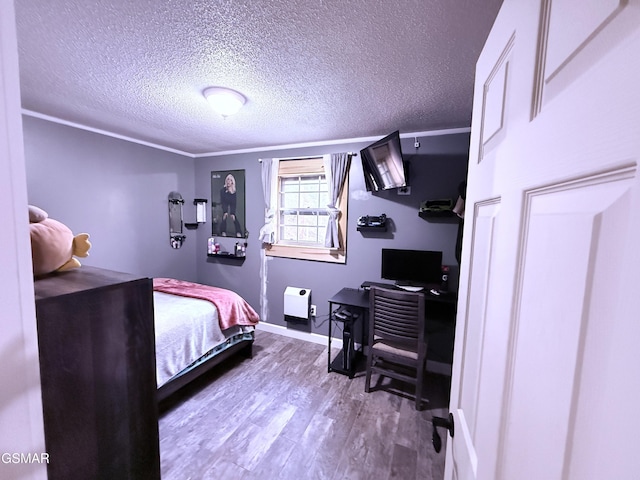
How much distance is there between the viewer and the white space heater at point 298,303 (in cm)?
328

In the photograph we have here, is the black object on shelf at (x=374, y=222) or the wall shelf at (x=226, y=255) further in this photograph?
the wall shelf at (x=226, y=255)

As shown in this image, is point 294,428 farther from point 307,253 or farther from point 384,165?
point 384,165

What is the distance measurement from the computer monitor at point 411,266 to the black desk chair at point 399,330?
2.03ft

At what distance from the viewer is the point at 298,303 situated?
329 centimetres

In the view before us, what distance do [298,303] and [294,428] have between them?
1.50 metres

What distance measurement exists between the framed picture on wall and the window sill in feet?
1.84

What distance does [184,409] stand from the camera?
82.4 inches

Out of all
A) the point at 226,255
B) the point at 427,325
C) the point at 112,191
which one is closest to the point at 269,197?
the point at 226,255

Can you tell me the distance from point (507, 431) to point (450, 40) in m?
1.70

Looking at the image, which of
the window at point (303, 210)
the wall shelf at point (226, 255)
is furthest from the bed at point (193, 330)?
the window at point (303, 210)

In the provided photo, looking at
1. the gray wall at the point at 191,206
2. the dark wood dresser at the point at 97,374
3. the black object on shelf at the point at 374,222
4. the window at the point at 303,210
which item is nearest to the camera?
the dark wood dresser at the point at 97,374

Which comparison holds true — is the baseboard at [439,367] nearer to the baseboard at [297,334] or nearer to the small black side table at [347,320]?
the small black side table at [347,320]

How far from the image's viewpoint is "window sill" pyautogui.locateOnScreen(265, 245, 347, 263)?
318 centimetres

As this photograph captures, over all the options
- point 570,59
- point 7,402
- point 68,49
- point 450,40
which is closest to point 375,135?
point 450,40
